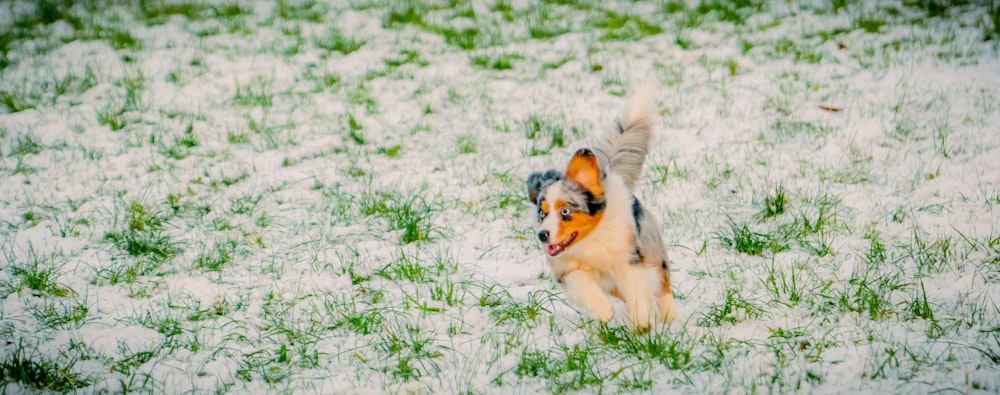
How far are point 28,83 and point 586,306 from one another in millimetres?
6269

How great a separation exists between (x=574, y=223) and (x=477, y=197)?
207cm

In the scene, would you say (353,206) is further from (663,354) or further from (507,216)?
(663,354)

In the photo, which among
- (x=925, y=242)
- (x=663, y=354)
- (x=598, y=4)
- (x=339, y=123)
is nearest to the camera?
(x=663, y=354)

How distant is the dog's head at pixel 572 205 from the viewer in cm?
299

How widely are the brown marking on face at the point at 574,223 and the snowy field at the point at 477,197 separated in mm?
456

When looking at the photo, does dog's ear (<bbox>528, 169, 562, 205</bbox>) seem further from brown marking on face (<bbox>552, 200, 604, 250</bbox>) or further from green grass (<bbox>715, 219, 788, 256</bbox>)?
green grass (<bbox>715, 219, 788, 256</bbox>)

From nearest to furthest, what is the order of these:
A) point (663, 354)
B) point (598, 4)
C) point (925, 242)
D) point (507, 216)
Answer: point (663, 354) → point (925, 242) → point (507, 216) → point (598, 4)

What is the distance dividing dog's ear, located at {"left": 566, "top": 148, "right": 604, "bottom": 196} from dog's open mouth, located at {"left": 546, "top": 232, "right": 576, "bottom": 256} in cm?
20

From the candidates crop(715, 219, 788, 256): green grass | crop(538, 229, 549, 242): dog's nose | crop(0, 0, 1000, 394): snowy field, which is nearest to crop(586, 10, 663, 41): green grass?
crop(0, 0, 1000, 394): snowy field

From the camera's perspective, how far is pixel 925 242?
3.83 m

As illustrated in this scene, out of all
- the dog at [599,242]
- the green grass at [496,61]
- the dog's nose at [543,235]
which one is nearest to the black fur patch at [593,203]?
the dog at [599,242]

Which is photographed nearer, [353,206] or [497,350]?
[497,350]

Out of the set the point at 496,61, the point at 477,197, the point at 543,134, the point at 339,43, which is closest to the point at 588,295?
the point at 477,197

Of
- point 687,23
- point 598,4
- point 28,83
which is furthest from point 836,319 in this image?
point 28,83
